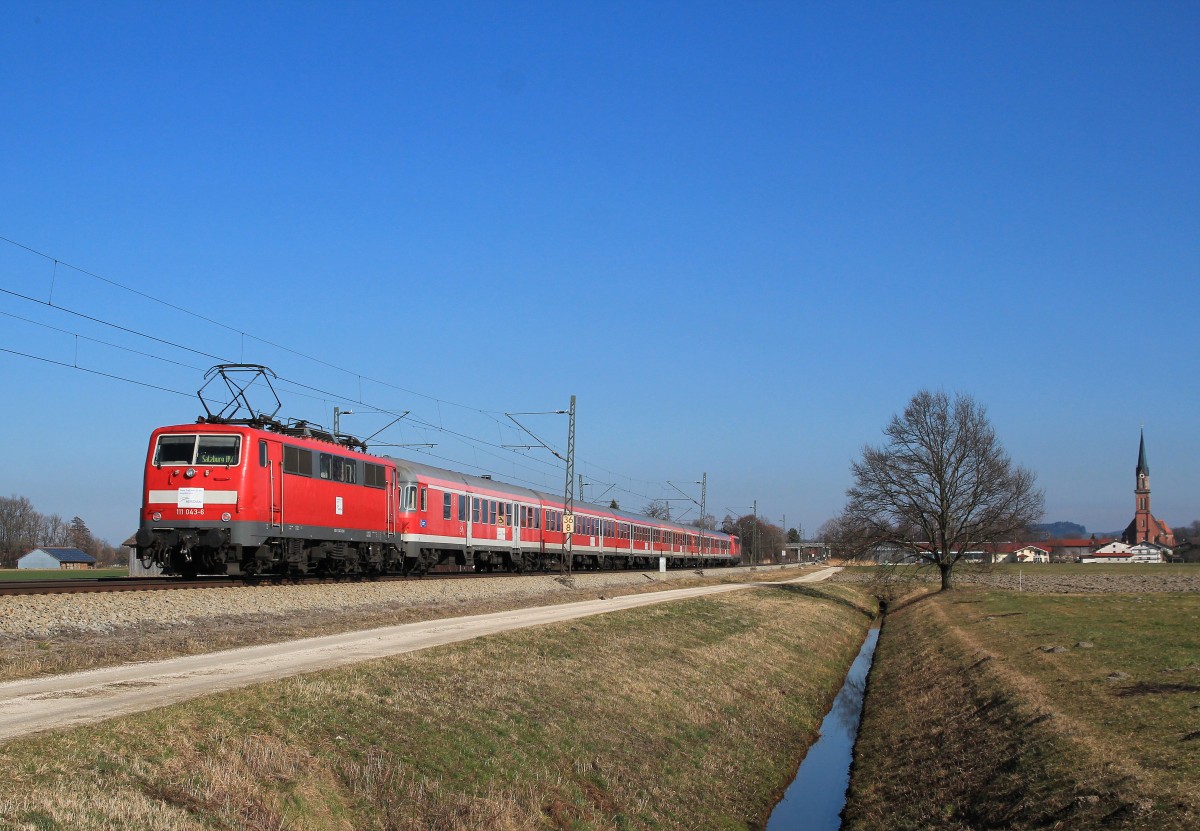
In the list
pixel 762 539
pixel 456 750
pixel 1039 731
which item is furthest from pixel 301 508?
pixel 762 539

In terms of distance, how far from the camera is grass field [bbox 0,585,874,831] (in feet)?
29.1

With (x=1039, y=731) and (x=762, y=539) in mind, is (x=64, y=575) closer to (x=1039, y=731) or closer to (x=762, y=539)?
(x=1039, y=731)

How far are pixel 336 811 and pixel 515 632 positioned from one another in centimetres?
1260

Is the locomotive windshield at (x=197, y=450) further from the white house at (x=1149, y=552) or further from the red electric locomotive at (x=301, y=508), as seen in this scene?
the white house at (x=1149, y=552)

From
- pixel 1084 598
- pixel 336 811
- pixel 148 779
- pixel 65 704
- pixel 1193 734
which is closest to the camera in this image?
pixel 148 779

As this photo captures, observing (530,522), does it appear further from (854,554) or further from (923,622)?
(923,622)

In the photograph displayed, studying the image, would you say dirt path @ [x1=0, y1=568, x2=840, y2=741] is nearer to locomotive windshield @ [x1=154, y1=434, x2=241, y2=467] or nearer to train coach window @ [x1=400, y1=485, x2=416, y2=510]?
locomotive windshield @ [x1=154, y1=434, x2=241, y2=467]

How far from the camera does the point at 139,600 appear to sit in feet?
69.3

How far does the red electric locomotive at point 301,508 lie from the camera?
26.6 metres

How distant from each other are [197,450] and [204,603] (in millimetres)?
6107

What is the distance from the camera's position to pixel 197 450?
27.0 m

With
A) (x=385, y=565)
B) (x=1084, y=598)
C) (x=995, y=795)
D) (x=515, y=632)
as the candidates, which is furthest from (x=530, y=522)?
(x=995, y=795)

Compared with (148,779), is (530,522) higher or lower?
higher

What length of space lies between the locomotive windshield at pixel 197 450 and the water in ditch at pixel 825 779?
15.9 meters
